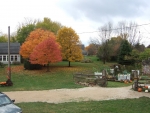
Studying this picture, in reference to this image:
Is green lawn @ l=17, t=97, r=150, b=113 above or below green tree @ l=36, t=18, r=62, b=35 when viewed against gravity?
below

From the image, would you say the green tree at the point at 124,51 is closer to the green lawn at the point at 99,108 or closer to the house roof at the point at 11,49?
the house roof at the point at 11,49

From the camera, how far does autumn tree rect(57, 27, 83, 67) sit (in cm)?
4153

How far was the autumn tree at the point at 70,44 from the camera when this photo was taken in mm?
41531

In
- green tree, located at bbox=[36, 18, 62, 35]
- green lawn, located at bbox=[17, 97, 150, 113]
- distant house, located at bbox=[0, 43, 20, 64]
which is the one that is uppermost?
green tree, located at bbox=[36, 18, 62, 35]

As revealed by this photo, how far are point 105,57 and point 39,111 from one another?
1932 inches

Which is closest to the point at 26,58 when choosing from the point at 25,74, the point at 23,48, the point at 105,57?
the point at 23,48

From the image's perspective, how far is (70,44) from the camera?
42.0 m

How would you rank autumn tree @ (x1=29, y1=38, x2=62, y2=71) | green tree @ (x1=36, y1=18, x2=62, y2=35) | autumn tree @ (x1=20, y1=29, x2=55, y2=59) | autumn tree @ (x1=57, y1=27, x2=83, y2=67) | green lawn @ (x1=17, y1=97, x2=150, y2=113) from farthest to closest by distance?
green tree @ (x1=36, y1=18, x2=62, y2=35) → autumn tree @ (x1=57, y1=27, x2=83, y2=67) → autumn tree @ (x1=20, y1=29, x2=55, y2=59) → autumn tree @ (x1=29, y1=38, x2=62, y2=71) → green lawn @ (x1=17, y1=97, x2=150, y2=113)

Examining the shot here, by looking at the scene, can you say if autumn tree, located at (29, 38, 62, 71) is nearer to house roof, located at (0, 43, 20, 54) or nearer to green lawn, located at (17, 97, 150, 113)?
house roof, located at (0, 43, 20, 54)

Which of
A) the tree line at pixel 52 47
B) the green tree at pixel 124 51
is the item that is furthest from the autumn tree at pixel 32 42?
the green tree at pixel 124 51

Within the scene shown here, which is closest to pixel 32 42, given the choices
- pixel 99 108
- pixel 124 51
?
pixel 124 51

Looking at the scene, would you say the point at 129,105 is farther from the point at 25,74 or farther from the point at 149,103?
the point at 25,74

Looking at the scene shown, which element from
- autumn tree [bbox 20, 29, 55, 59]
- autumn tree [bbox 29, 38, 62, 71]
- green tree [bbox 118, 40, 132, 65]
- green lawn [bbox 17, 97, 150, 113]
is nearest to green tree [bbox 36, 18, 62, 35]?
autumn tree [bbox 20, 29, 55, 59]

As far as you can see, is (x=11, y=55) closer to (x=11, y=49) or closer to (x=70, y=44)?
(x=11, y=49)
